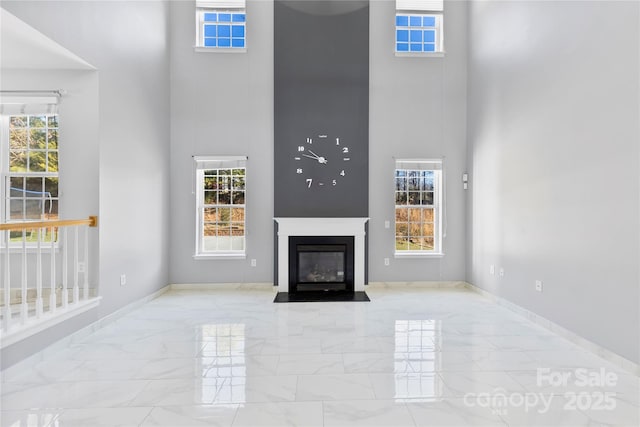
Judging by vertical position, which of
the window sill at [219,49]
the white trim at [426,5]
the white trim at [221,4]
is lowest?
the window sill at [219,49]

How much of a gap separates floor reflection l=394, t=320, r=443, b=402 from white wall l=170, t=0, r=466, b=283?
2026mm

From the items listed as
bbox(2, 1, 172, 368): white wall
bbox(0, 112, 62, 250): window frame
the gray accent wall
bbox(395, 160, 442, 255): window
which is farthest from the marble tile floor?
the gray accent wall

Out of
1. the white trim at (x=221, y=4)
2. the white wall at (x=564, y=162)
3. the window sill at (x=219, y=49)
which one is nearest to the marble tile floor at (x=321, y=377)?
the white wall at (x=564, y=162)

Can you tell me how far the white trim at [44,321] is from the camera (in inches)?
105

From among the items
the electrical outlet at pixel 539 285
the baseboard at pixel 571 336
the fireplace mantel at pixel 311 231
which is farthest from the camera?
the fireplace mantel at pixel 311 231

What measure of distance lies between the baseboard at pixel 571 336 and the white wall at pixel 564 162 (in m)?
0.06

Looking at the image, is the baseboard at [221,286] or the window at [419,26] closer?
the baseboard at [221,286]

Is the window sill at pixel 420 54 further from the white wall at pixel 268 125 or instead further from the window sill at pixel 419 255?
the window sill at pixel 419 255

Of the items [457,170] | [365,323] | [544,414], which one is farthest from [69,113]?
[457,170]

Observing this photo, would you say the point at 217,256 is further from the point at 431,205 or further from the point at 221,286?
the point at 431,205

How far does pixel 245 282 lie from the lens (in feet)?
18.6

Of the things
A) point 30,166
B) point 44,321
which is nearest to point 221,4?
point 30,166

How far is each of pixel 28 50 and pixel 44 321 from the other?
2484mm

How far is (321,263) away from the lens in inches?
222
